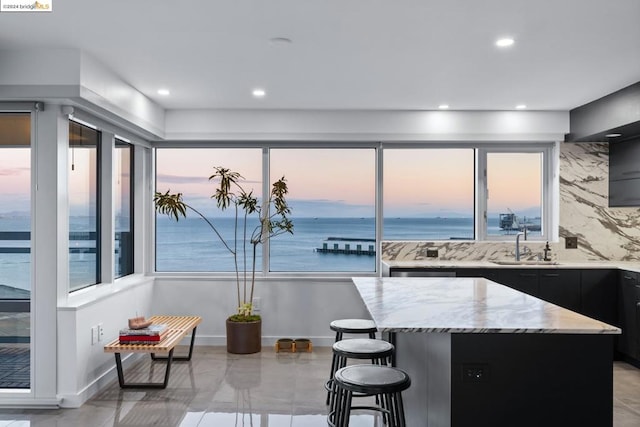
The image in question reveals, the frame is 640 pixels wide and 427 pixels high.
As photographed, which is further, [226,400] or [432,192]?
[432,192]

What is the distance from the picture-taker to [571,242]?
584 centimetres

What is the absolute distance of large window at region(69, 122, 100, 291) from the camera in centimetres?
439

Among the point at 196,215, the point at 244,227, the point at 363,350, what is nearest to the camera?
the point at 363,350

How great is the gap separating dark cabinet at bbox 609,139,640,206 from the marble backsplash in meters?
0.11

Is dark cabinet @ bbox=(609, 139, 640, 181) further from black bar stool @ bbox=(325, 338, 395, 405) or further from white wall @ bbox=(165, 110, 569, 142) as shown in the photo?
black bar stool @ bbox=(325, 338, 395, 405)

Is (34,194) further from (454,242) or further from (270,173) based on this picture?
(454,242)

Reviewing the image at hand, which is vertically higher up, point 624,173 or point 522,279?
point 624,173

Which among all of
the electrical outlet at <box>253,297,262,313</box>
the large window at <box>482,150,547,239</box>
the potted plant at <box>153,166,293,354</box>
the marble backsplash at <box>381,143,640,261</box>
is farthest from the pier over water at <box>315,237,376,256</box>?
the marble backsplash at <box>381,143,640,261</box>

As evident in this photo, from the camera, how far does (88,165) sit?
4.69 meters

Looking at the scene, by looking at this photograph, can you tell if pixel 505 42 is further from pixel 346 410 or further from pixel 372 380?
pixel 346 410

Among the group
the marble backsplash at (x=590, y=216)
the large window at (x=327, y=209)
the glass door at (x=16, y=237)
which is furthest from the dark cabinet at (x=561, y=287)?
the glass door at (x=16, y=237)

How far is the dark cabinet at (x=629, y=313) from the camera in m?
4.89

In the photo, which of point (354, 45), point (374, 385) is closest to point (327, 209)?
point (354, 45)

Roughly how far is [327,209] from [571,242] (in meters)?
2.80
